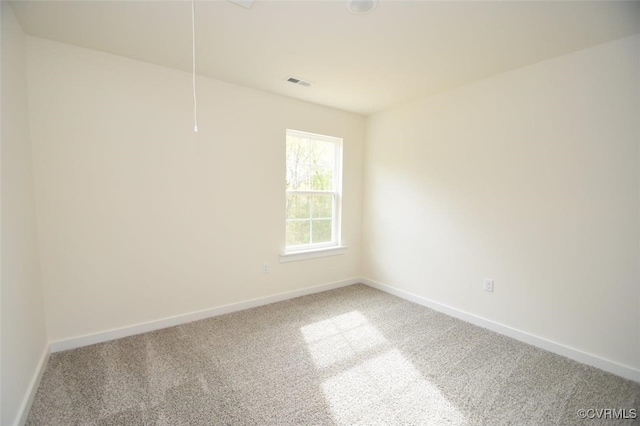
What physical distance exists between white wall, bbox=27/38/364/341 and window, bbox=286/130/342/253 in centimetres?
20

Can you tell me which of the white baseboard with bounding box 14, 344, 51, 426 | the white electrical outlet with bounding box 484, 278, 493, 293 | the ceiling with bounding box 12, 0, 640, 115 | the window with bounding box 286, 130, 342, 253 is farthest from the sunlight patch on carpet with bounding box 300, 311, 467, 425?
the ceiling with bounding box 12, 0, 640, 115

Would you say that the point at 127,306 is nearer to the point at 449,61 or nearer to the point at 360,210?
the point at 360,210

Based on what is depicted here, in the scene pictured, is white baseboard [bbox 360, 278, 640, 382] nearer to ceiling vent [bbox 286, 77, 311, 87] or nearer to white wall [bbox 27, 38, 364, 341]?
white wall [bbox 27, 38, 364, 341]

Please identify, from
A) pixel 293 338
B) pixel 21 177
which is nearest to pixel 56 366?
pixel 21 177

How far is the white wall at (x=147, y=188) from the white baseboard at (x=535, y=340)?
1.65m

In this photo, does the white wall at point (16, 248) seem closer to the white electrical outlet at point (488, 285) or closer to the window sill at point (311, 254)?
the window sill at point (311, 254)

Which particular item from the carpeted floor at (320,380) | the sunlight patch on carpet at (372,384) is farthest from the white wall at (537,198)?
the sunlight patch on carpet at (372,384)

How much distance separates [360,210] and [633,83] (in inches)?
109

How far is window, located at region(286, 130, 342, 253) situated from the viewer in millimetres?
3422

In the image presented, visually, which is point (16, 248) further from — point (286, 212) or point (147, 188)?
point (286, 212)

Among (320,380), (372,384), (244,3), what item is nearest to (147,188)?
(244,3)

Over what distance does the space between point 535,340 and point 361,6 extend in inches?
113

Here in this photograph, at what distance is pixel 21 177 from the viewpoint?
1.78 m

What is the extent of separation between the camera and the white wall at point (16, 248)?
4.69 ft
